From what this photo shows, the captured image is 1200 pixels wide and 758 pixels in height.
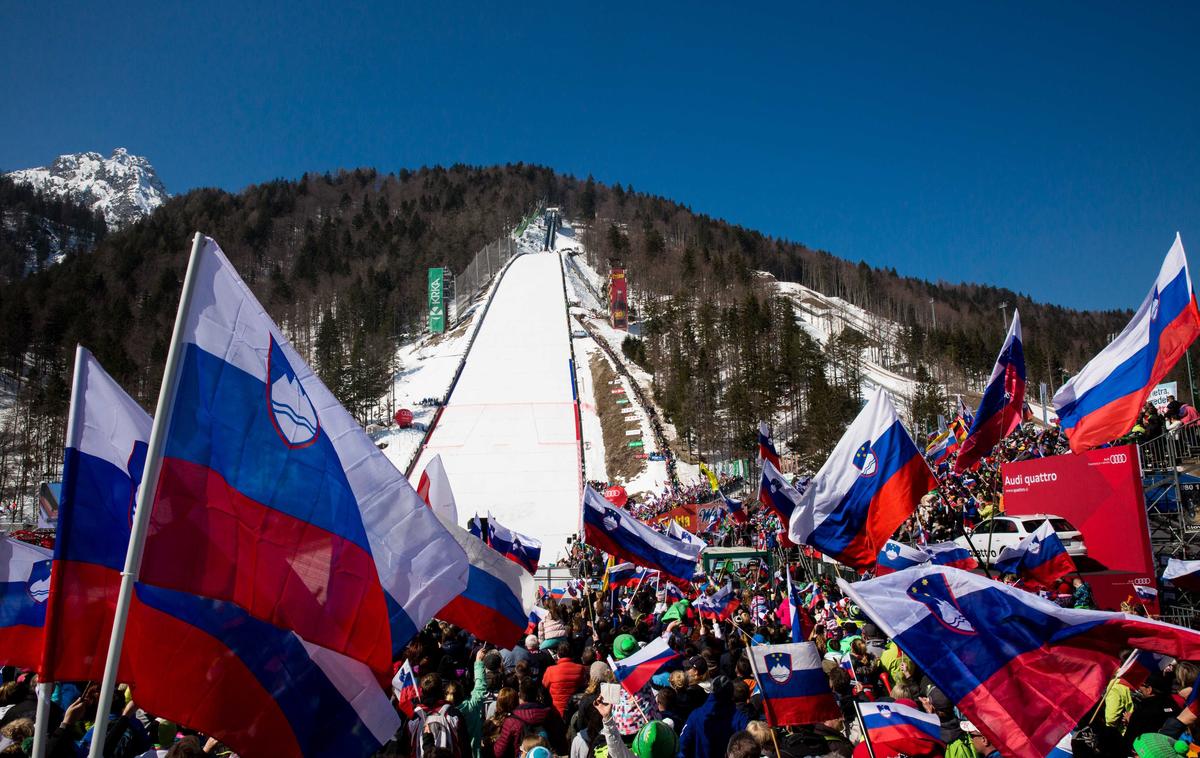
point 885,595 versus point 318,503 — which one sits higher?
point 318,503

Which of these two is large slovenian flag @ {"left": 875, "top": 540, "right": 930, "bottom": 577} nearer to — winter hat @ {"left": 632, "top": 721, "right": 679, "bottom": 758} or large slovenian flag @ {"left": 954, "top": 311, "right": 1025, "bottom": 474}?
large slovenian flag @ {"left": 954, "top": 311, "right": 1025, "bottom": 474}

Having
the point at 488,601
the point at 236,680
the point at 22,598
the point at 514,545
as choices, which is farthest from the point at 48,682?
the point at 514,545

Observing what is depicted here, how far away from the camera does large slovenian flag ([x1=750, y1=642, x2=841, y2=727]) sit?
14.7 ft

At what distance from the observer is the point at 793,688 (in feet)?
15.0

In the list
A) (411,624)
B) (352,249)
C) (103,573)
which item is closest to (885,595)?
(411,624)

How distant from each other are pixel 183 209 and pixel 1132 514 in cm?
14490

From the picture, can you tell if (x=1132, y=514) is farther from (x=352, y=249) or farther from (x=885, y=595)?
(x=352, y=249)

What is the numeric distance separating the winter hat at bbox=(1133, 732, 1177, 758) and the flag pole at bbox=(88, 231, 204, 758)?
4.61 meters

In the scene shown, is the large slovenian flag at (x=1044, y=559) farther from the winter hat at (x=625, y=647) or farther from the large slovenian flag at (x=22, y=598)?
the large slovenian flag at (x=22, y=598)

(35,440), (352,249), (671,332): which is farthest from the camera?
(352,249)

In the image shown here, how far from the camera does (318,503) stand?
3.72 meters

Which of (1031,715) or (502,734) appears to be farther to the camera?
(502,734)

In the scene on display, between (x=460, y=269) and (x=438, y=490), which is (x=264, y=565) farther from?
(x=460, y=269)

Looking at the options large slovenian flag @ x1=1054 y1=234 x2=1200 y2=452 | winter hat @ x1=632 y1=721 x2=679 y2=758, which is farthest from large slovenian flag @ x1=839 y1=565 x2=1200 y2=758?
large slovenian flag @ x1=1054 y1=234 x2=1200 y2=452
